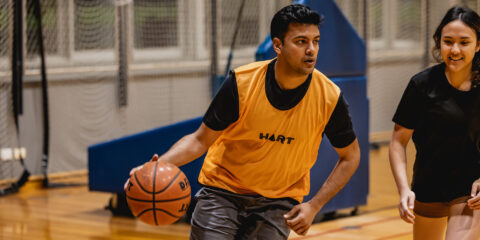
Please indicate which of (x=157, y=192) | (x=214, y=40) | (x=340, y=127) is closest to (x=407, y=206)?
(x=340, y=127)

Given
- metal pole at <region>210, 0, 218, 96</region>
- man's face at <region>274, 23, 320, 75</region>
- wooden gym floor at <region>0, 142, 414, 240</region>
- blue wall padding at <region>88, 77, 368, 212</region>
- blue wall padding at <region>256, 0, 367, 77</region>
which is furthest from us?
metal pole at <region>210, 0, 218, 96</region>

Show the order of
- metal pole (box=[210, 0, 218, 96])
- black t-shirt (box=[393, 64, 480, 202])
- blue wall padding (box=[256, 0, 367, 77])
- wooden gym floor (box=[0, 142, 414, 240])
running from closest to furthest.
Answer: black t-shirt (box=[393, 64, 480, 202]), wooden gym floor (box=[0, 142, 414, 240]), blue wall padding (box=[256, 0, 367, 77]), metal pole (box=[210, 0, 218, 96])

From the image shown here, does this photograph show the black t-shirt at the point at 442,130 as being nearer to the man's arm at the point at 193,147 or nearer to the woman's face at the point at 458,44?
the woman's face at the point at 458,44

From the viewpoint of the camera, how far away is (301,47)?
3.09 metres

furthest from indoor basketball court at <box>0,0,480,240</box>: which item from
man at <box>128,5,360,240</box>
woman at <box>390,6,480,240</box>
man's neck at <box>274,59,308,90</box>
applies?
man's neck at <box>274,59,308,90</box>

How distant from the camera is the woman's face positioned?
327 centimetres

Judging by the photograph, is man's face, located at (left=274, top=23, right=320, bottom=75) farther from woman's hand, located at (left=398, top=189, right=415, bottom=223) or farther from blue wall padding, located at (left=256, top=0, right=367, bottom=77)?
blue wall padding, located at (left=256, top=0, right=367, bottom=77)

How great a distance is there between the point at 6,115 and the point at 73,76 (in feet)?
3.20

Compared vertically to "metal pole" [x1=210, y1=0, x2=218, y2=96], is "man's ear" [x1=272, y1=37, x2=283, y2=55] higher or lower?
higher

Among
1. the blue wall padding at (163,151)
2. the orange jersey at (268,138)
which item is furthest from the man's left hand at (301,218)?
the blue wall padding at (163,151)

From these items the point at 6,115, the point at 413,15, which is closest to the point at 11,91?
the point at 6,115

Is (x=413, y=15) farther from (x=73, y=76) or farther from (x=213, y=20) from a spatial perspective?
(x=73, y=76)

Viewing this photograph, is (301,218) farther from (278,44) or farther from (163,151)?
(163,151)

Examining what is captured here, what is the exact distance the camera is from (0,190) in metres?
7.68
